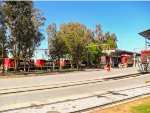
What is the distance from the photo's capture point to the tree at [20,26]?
42781mm

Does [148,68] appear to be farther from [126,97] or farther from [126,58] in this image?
[126,58]

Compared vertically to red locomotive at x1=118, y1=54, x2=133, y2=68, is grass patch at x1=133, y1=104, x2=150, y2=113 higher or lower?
lower

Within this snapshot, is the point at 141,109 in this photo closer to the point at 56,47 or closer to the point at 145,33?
the point at 145,33

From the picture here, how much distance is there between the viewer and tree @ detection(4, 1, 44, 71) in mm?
42781

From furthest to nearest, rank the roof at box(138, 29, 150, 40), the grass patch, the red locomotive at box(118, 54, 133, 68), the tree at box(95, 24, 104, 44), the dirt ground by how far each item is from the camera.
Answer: the tree at box(95, 24, 104, 44) < the red locomotive at box(118, 54, 133, 68) < the roof at box(138, 29, 150, 40) < the grass patch < the dirt ground

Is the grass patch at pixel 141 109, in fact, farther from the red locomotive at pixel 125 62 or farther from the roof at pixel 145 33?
the red locomotive at pixel 125 62

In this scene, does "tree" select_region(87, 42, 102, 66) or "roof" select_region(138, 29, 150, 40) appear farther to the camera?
"tree" select_region(87, 42, 102, 66)

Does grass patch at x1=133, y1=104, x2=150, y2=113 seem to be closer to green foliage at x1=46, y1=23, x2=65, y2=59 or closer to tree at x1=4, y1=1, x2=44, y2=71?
tree at x1=4, y1=1, x2=44, y2=71

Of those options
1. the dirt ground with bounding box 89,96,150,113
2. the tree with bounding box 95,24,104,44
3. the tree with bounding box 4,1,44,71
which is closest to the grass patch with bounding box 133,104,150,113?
the dirt ground with bounding box 89,96,150,113

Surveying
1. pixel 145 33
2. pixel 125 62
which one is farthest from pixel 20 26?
pixel 125 62

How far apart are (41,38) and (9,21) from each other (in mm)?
7806

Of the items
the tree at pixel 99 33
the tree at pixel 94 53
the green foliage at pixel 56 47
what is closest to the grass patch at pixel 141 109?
the green foliage at pixel 56 47

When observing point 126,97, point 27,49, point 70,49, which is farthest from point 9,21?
point 126,97

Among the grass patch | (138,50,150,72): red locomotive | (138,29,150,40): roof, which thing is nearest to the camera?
the grass patch
